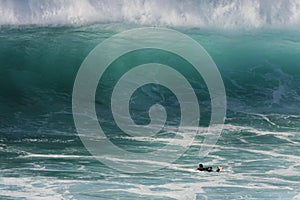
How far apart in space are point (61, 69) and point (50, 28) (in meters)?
7.01

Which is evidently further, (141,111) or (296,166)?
(141,111)

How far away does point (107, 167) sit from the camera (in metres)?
26.4

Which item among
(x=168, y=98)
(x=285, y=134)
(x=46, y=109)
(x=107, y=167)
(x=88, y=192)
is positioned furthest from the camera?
(x=168, y=98)

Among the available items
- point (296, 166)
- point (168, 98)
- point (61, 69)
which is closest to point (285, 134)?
point (296, 166)

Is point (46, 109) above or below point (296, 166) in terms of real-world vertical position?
above

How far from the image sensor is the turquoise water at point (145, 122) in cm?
2406

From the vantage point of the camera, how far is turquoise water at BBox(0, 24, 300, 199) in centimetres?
2406

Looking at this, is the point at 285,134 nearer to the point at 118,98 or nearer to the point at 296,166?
the point at 296,166

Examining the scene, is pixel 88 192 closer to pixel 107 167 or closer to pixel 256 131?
pixel 107 167

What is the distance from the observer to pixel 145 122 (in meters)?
33.3

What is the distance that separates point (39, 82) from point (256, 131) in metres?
10.5

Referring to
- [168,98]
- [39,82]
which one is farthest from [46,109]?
[168,98]

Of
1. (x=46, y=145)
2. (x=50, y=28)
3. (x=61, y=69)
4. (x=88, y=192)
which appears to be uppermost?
(x=50, y=28)

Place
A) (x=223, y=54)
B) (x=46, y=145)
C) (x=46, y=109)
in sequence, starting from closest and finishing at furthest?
1. (x=46, y=145)
2. (x=46, y=109)
3. (x=223, y=54)
